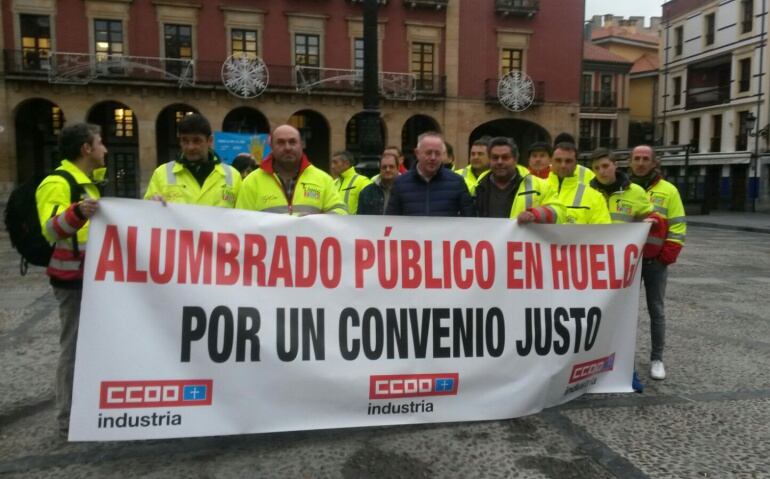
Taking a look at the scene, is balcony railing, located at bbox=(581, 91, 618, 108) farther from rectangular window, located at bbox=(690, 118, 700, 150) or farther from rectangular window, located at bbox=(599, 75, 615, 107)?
rectangular window, located at bbox=(690, 118, 700, 150)

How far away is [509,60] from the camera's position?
31.1 m

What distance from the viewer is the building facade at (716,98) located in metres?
30.8

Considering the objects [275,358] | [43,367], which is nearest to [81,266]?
[275,358]

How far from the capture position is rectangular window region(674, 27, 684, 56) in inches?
1516

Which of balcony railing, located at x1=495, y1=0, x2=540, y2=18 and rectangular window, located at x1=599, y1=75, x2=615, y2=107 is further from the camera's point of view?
rectangular window, located at x1=599, y1=75, x2=615, y2=107

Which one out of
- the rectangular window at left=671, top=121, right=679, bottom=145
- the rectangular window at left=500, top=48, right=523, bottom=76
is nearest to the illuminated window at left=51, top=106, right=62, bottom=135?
the rectangular window at left=500, top=48, right=523, bottom=76

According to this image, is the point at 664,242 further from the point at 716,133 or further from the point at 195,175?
the point at 716,133

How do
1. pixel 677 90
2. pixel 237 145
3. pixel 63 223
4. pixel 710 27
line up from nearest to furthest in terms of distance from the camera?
1. pixel 63 223
2. pixel 237 145
3. pixel 710 27
4. pixel 677 90

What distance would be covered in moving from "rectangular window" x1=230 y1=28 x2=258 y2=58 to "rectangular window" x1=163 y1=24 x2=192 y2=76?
1832 millimetres

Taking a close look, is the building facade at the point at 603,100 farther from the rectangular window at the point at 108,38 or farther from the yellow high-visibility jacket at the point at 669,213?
the yellow high-visibility jacket at the point at 669,213

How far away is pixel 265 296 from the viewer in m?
3.40

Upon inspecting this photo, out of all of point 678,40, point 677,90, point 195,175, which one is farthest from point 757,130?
point 195,175

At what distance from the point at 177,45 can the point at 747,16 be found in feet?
94.6

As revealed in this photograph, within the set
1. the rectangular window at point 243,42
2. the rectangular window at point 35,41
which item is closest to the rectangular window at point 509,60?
the rectangular window at point 243,42
